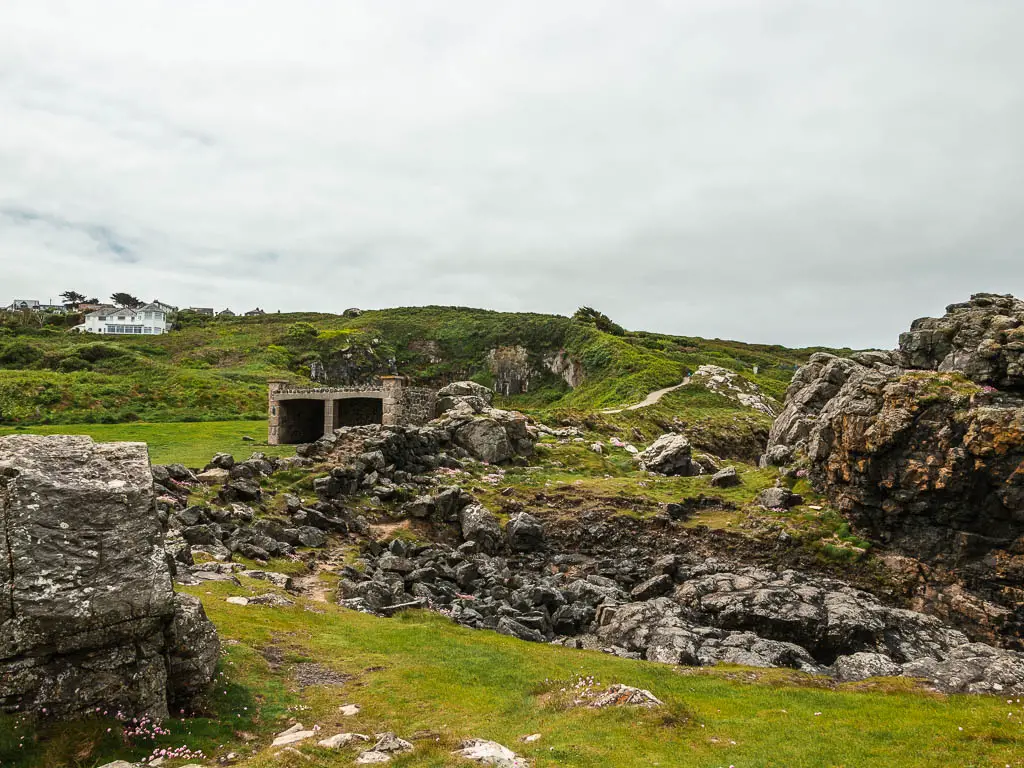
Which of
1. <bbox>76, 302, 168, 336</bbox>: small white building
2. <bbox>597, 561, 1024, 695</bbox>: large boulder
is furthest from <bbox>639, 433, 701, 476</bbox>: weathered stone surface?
<bbox>76, 302, 168, 336</bbox>: small white building

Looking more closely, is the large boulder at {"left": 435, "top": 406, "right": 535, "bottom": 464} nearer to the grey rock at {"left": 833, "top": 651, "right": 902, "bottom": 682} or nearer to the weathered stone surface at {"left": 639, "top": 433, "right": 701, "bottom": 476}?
the weathered stone surface at {"left": 639, "top": 433, "right": 701, "bottom": 476}

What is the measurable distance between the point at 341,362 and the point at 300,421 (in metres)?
69.5

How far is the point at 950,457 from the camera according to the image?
30.7m

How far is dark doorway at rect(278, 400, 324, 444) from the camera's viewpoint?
194ft

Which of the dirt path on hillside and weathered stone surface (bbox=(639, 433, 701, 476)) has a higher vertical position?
the dirt path on hillside

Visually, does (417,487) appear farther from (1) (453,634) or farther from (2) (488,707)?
(2) (488,707)

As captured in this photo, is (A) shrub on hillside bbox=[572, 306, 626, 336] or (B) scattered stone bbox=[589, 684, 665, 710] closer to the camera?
(B) scattered stone bbox=[589, 684, 665, 710]

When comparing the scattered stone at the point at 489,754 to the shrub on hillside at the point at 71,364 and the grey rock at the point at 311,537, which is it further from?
the shrub on hillside at the point at 71,364

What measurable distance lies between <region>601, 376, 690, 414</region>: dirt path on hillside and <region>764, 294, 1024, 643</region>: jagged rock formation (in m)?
38.0

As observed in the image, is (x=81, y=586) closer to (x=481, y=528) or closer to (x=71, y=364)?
(x=481, y=528)

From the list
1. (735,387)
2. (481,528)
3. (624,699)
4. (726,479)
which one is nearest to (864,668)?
(624,699)

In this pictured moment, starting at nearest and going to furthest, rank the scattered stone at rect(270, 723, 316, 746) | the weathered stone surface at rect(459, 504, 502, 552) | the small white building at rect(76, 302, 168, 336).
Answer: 1. the scattered stone at rect(270, 723, 316, 746)
2. the weathered stone surface at rect(459, 504, 502, 552)
3. the small white building at rect(76, 302, 168, 336)

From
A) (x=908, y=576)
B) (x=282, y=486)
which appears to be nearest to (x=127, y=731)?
(x=282, y=486)

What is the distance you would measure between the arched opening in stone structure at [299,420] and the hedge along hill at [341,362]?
18.8 m
